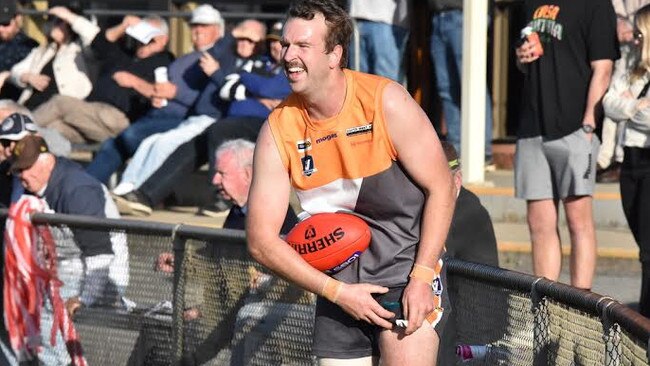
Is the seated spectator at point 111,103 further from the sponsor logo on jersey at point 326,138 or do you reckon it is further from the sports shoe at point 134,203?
the sponsor logo on jersey at point 326,138

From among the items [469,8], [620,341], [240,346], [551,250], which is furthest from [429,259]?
[469,8]

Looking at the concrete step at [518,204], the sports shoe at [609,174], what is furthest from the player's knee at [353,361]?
the sports shoe at [609,174]

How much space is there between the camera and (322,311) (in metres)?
5.56

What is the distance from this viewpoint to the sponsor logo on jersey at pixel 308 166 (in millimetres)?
5402

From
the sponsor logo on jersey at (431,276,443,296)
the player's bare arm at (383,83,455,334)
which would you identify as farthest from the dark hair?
the sponsor logo on jersey at (431,276,443,296)

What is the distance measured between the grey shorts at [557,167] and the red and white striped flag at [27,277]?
105 inches

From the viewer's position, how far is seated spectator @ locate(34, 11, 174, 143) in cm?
1318

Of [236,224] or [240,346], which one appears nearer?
[240,346]

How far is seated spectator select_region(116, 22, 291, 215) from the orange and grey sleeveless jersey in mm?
6413

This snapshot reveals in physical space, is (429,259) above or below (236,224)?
above

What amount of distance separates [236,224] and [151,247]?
0.51m

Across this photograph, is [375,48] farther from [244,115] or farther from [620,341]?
[620,341]

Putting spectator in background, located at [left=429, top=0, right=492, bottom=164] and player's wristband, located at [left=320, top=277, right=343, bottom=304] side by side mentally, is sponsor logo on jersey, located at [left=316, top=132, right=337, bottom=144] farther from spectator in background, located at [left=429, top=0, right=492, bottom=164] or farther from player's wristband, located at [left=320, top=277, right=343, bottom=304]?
spectator in background, located at [left=429, top=0, right=492, bottom=164]

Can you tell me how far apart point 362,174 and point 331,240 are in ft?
0.81
